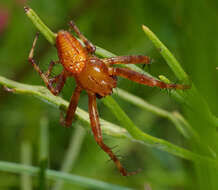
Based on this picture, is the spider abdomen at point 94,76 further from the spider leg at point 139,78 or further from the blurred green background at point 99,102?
the blurred green background at point 99,102

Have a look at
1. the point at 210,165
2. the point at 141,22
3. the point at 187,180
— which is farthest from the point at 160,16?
the point at 210,165

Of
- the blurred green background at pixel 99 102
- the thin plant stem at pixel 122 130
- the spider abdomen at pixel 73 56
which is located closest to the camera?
the thin plant stem at pixel 122 130

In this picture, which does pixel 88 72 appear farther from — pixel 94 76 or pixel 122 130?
pixel 122 130

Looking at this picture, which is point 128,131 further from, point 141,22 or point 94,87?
point 141,22

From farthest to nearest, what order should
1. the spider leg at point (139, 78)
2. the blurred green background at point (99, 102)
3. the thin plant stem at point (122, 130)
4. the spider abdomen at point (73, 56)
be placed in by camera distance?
the blurred green background at point (99, 102), the spider abdomen at point (73, 56), the spider leg at point (139, 78), the thin plant stem at point (122, 130)

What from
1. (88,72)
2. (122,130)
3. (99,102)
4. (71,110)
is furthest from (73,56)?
(99,102)

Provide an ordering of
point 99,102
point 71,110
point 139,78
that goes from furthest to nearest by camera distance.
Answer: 1. point 99,102
2. point 139,78
3. point 71,110

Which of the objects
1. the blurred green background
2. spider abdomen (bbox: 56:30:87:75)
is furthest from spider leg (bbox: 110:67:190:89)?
the blurred green background

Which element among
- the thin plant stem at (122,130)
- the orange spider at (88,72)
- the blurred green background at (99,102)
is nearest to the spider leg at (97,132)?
the orange spider at (88,72)
